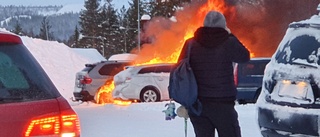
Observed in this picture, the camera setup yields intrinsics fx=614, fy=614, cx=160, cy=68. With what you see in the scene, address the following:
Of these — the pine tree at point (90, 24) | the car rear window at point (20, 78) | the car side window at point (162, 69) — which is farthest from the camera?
the pine tree at point (90, 24)

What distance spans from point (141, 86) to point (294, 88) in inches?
446

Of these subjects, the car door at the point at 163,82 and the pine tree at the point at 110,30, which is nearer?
the car door at the point at 163,82

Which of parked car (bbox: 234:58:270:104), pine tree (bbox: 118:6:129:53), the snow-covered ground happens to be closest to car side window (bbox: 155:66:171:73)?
parked car (bbox: 234:58:270:104)

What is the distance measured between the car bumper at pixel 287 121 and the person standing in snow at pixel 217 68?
1038 mm

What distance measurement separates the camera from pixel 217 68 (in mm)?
5406

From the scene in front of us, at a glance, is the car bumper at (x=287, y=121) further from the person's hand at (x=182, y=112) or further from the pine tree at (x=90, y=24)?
the pine tree at (x=90, y=24)

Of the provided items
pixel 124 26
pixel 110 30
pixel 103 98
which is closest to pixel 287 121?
pixel 103 98

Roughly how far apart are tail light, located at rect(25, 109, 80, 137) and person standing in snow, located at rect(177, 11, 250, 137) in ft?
5.28

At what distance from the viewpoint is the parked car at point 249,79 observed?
50.4ft

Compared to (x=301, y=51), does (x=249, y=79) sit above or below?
below

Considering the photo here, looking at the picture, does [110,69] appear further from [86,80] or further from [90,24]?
[90,24]

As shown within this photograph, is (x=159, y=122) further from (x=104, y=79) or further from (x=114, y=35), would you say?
(x=114, y=35)

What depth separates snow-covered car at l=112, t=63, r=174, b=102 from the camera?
17.5m

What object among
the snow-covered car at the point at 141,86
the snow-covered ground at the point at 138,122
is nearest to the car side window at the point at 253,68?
the snow-covered ground at the point at 138,122
